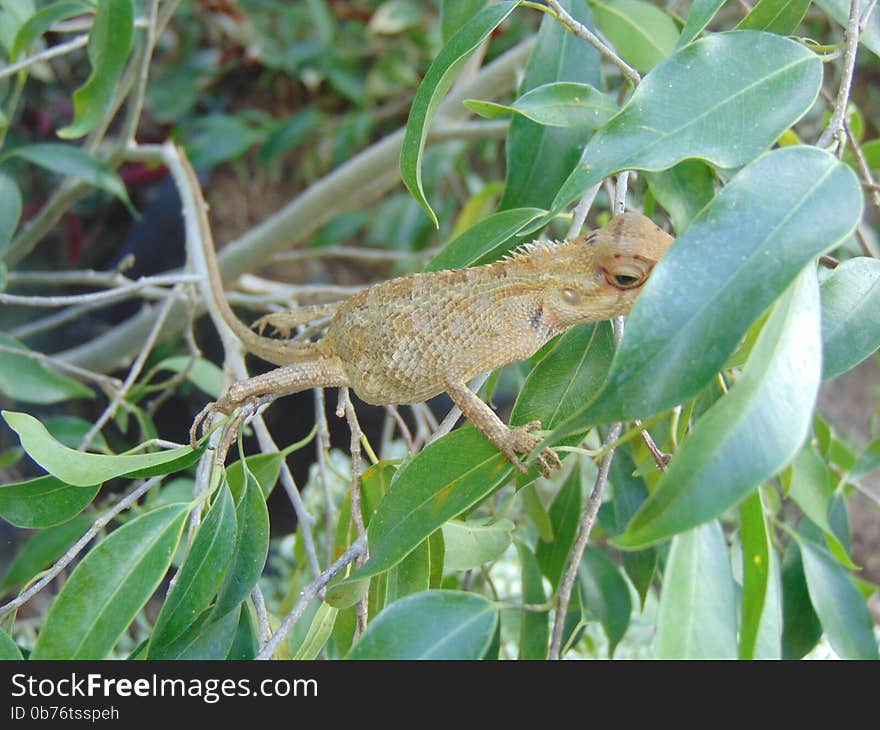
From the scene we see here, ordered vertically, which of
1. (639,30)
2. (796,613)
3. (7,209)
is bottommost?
(796,613)

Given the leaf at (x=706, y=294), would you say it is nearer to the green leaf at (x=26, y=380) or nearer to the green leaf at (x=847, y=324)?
the green leaf at (x=847, y=324)

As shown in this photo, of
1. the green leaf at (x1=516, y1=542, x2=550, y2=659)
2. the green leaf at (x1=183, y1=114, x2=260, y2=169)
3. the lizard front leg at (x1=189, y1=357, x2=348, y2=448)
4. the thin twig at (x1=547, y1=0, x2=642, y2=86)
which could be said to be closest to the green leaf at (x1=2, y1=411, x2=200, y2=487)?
the lizard front leg at (x1=189, y1=357, x2=348, y2=448)

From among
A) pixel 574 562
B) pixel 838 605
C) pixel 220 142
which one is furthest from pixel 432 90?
pixel 220 142

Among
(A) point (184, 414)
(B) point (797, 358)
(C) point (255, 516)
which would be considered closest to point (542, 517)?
(C) point (255, 516)

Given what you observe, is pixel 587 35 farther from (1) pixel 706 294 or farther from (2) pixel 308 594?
(2) pixel 308 594
